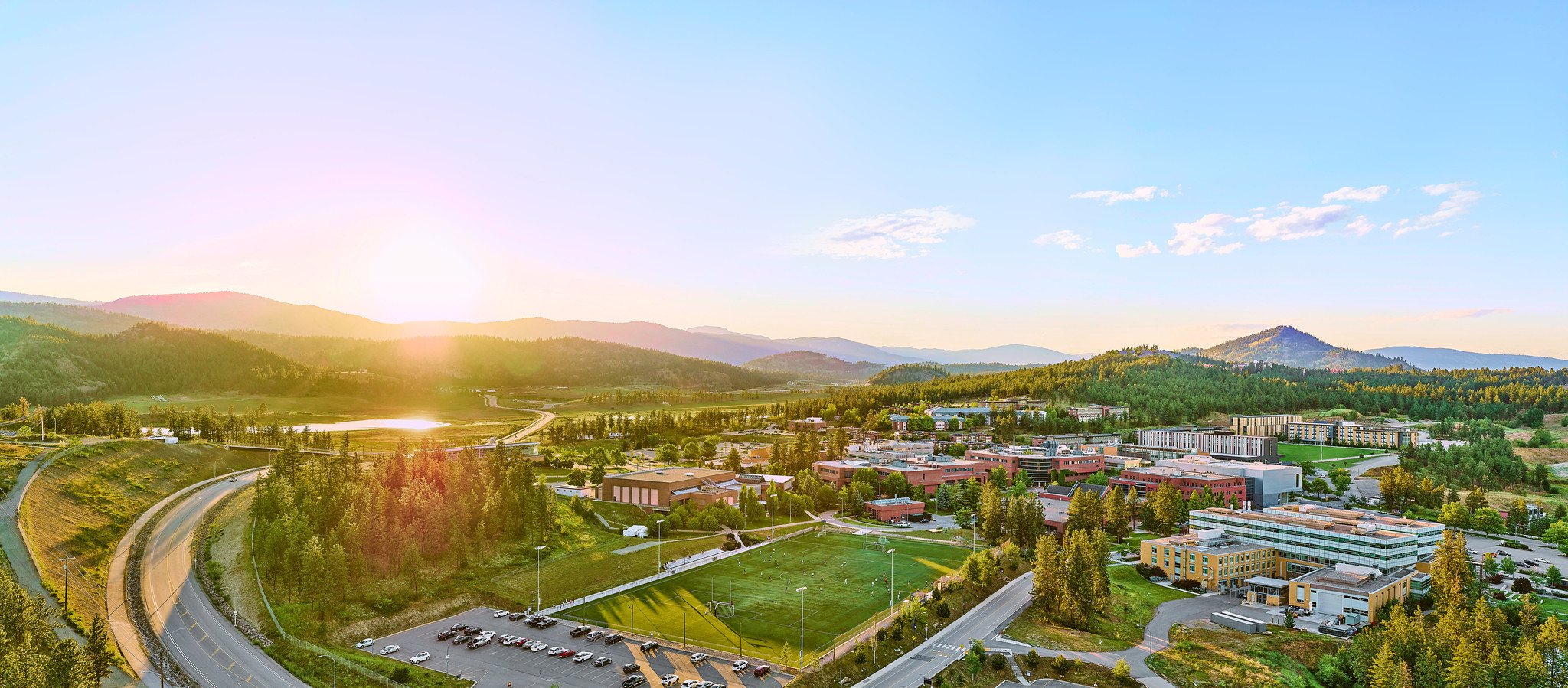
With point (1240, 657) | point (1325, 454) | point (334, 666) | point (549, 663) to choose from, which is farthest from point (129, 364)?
point (1325, 454)

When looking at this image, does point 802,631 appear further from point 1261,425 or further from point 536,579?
point 1261,425

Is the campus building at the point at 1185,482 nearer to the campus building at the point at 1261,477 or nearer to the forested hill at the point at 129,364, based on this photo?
the campus building at the point at 1261,477

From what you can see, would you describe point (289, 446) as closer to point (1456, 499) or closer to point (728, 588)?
point (728, 588)

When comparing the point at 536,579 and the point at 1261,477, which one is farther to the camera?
the point at 1261,477

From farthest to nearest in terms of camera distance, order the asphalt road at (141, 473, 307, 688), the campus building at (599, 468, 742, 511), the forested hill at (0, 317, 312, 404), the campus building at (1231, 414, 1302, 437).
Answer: the campus building at (1231, 414, 1302, 437) < the forested hill at (0, 317, 312, 404) < the campus building at (599, 468, 742, 511) < the asphalt road at (141, 473, 307, 688)

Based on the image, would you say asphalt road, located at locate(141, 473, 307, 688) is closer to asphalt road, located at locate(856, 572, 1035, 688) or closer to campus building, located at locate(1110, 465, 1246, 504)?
asphalt road, located at locate(856, 572, 1035, 688)

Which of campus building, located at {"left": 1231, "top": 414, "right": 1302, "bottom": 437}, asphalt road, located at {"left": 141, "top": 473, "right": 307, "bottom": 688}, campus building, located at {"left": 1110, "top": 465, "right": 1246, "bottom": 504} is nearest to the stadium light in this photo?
asphalt road, located at {"left": 141, "top": 473, "right": 307, "bottom": 688}

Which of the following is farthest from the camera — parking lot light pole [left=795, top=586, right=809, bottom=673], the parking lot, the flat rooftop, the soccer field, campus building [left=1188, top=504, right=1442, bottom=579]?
the flat rooftop
